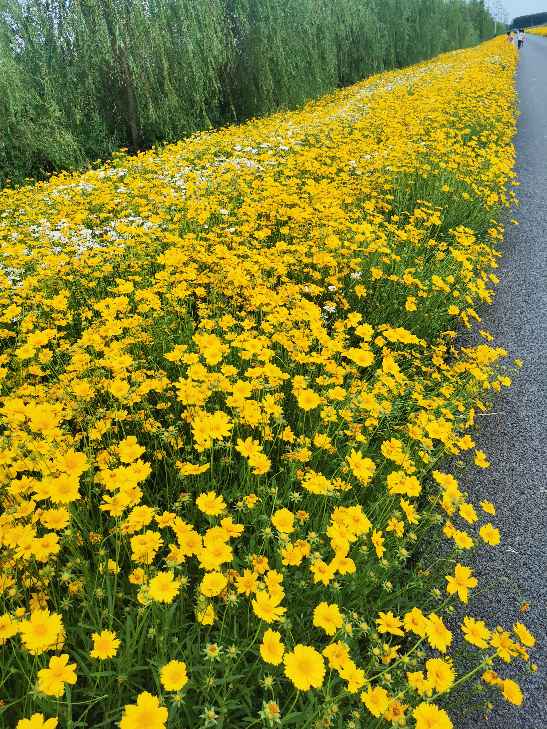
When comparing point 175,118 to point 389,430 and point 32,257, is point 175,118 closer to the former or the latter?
point 32,257

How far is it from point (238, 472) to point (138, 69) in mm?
8605

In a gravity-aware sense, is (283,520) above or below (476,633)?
above

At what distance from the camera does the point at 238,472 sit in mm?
2061

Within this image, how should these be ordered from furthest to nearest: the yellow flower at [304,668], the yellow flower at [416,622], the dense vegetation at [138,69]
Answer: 1. the dense vegetation at [138,69]
2. the yellow flower at [416,622]
3. the yellow flower at [304,668]

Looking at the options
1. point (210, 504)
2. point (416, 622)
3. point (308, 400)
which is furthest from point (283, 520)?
point (308, 400)

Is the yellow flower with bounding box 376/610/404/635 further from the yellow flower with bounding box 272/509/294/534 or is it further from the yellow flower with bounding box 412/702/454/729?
the yellow flower with bounding box 272/509/294/534

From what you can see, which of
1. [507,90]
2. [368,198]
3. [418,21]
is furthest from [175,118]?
[418,21]

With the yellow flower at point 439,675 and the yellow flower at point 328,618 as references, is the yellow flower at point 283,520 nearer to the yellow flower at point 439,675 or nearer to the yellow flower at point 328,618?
the yellow flower at point 328,618

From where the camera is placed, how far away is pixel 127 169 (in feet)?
20.6

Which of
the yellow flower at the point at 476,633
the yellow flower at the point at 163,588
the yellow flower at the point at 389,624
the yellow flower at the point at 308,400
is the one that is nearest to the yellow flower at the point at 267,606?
the yellow flower at the point at 163,588

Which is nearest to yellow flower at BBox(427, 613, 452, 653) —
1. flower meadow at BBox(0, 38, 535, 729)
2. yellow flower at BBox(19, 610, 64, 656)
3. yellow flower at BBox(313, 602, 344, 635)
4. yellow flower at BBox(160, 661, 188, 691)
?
flower meadow at BBox(0, 38, 535, 729)

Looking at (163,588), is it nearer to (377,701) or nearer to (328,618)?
(328,618)

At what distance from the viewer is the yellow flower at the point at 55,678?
1057 mm

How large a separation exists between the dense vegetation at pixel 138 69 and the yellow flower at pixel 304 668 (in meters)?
8.19
